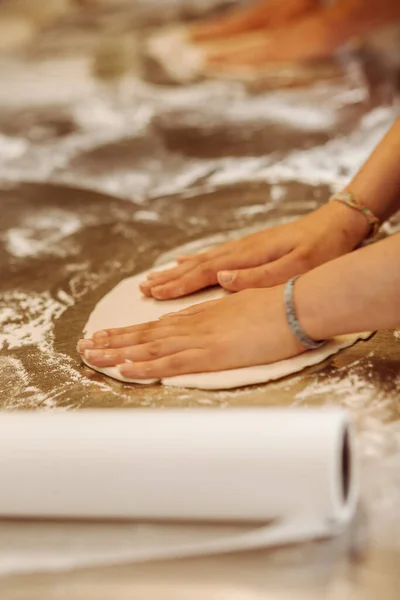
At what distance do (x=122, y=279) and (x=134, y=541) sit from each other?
0.59 meters

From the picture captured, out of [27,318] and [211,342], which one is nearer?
[211,342]

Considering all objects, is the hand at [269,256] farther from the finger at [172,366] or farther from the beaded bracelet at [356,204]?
the finger at [172,366]

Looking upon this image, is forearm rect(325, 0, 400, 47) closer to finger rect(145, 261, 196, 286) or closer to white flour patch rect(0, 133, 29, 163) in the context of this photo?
white flour patch rect(0, 133, 29, 163)

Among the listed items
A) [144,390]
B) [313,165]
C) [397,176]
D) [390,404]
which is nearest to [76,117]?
[313,165]

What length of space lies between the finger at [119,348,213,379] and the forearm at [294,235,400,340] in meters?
0.13

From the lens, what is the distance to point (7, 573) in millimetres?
737

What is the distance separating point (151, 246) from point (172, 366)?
0.45 metres

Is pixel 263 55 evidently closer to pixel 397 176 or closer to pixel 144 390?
pixel 397 176

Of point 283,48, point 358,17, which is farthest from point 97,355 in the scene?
point 358,17

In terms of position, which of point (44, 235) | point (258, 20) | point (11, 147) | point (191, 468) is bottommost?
point (191, 468)

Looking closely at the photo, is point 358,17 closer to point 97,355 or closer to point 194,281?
point 194,281

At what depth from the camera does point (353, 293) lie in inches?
35.9

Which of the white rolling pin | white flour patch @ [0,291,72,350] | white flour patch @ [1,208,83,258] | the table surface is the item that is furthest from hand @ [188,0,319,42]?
the white rolling pin

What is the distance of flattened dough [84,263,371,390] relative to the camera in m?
0.96
